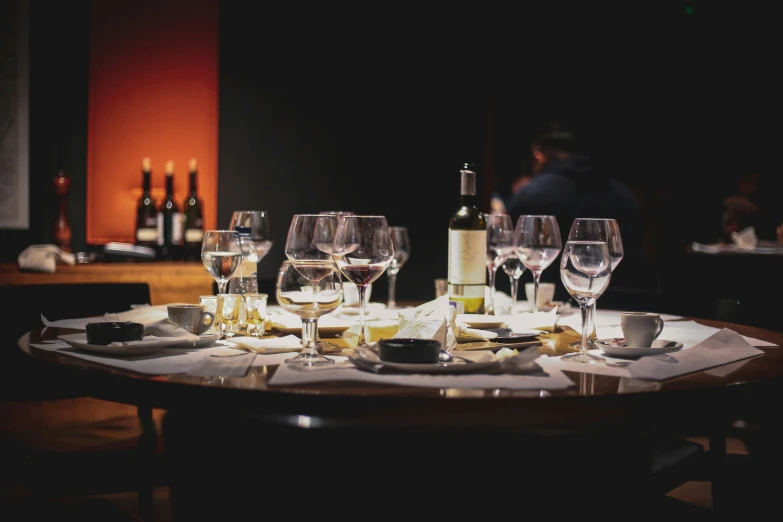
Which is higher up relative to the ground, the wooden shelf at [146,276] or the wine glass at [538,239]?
the wine glass at [538,239]

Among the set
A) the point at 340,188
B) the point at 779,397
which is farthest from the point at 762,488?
the point at 340,188

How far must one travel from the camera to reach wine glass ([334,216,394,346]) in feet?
4.75

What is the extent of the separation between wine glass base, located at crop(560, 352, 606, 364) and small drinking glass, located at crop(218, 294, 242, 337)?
676 millimetres

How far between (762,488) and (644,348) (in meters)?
0.51

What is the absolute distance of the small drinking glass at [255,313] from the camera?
1607 mm

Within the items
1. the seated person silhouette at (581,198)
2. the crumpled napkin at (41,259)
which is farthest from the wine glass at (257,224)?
the seated person silhouette at (581,198)

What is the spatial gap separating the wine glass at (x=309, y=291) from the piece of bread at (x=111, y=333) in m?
0.27

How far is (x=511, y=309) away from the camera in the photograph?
6.87ft

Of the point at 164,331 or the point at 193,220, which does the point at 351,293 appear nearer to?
the point at 164,331

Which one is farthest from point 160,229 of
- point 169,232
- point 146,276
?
point 146,276

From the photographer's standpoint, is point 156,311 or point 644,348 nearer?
point 644,348

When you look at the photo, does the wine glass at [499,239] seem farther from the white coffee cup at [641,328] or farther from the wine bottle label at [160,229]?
the wine bottle label at [160,229]

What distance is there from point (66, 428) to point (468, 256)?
1128mm

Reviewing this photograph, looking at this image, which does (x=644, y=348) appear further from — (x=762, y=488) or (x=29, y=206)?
(x=29, y=206)
